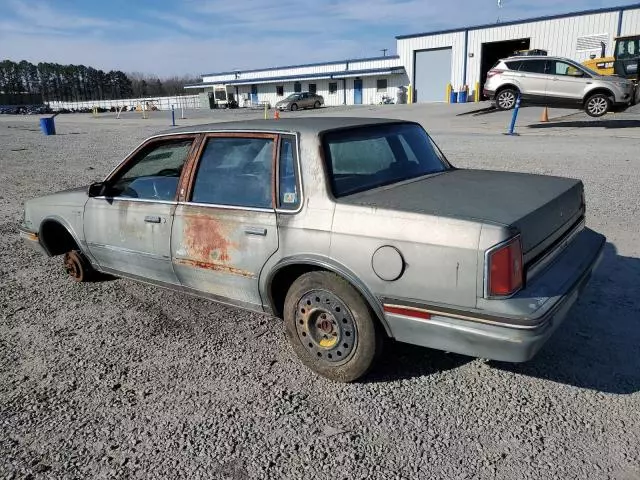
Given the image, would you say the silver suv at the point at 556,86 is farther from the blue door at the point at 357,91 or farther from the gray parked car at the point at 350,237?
the blue door at the point at 357,91

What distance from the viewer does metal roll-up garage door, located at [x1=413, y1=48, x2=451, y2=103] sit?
132 feet

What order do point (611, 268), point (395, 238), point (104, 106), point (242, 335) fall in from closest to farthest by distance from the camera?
point (395, 238) < point (242, 335) < point (611, 268) < point (104, 106)

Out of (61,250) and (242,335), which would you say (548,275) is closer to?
(242,335)

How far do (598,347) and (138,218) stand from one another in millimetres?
3439

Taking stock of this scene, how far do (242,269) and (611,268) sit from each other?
136 inches

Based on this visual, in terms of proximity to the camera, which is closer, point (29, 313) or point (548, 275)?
point (548, 275)

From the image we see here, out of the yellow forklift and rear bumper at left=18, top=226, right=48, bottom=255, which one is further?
the yellow forklift

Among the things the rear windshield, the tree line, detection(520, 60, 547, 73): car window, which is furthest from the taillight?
the tree line

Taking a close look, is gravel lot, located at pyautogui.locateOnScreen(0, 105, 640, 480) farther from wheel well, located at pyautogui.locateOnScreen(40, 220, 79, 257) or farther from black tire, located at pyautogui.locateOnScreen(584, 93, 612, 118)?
black tire, located at pyautogui.locateOnScreen(584, 93, 612, 118)

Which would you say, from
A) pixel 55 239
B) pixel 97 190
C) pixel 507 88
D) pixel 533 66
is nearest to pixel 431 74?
pixel 507 88

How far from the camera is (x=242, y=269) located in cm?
322

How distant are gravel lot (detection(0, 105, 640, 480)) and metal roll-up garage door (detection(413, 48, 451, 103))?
39139 mm

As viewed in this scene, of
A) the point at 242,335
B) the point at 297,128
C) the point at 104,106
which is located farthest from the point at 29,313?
the point at 104,106

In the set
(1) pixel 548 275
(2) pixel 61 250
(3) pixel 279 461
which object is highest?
(1) pixel 548 275
